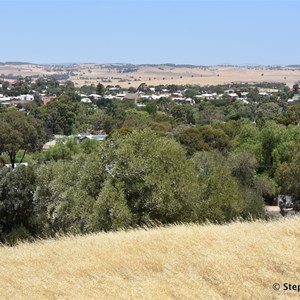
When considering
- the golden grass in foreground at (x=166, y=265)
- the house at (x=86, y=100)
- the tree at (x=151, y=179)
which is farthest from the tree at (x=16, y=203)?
the house at (x=86, y=100)

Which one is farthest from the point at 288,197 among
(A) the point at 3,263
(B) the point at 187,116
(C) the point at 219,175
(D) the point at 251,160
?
(B) the point at 187,116

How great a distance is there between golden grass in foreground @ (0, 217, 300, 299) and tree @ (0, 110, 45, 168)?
30.6 m

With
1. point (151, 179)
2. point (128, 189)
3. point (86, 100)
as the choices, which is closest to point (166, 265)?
point (151, 179)

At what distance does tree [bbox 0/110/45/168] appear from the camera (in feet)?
130

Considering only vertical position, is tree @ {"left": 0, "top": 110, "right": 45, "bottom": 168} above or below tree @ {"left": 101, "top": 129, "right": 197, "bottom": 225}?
below

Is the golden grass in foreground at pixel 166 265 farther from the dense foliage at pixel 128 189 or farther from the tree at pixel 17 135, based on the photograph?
the tree at pixel 17 135

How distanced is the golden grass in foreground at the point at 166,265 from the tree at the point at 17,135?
1206 inches

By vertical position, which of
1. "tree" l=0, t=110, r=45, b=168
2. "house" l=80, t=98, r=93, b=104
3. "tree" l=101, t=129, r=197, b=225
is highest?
"tree" l=101, t=129, r=197, b=225

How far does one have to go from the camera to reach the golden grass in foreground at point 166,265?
20.9 ft

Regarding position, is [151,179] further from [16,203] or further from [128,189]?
[16,203]

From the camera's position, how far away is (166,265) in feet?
24.5

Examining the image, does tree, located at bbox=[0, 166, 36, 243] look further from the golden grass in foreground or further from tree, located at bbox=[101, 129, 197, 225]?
the golden grass in foreground

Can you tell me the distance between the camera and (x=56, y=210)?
15758 mm

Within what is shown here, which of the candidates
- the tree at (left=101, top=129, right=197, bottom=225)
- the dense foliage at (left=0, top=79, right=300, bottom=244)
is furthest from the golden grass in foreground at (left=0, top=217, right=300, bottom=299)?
the tree at (left=101, top=129, right=197, bottom=225)
